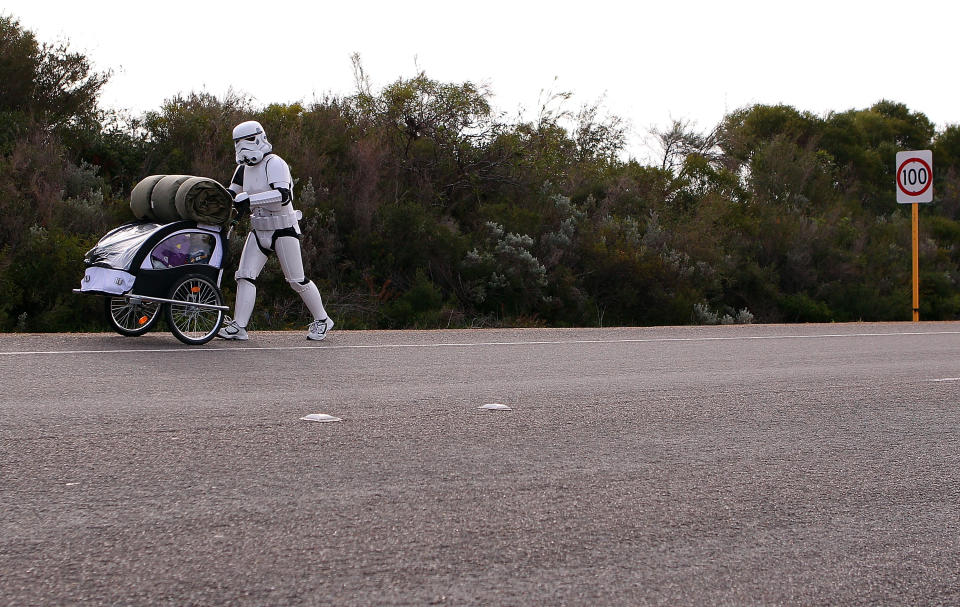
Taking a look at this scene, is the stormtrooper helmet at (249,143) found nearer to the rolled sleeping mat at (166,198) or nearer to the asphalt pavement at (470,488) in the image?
the rolled sleeping mat at (166,198)

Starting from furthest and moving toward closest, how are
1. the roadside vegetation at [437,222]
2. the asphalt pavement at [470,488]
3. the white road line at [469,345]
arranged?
the roadside vegetation at [437,222], the white road line at [469,345], the asphalt pavement at [470,488]

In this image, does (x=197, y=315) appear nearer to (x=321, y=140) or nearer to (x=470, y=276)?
(x=470, y=276)

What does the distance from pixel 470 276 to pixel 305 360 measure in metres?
8.20

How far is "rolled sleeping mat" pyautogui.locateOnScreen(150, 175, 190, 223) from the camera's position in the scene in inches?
397

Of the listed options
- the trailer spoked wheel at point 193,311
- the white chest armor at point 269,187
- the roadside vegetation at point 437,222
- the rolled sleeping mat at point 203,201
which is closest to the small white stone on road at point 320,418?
the trailer spoked wheel at point 193,311

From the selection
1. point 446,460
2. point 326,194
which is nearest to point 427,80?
point 326,194

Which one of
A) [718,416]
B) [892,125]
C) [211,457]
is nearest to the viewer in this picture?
[211,457]

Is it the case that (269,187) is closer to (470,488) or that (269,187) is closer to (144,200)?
(144,200)

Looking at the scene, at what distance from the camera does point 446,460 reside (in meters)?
4.54

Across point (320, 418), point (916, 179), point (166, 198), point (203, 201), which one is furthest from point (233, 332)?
point (916, 179)

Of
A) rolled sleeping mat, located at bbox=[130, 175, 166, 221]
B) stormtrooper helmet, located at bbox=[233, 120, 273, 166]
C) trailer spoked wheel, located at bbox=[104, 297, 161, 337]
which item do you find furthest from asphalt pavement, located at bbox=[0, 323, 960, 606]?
stormtrooper helmet, located at bbox=[233, 120, 273, 166]

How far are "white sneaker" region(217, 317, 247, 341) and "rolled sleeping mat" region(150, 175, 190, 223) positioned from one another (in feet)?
4.08

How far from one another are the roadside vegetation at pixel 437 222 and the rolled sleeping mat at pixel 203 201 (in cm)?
373

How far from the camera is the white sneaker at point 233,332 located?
10484 millimetres
